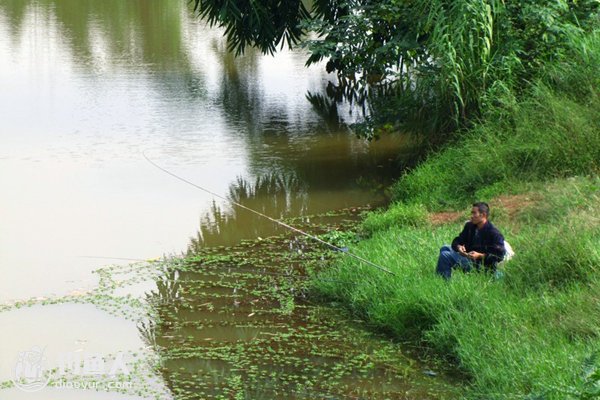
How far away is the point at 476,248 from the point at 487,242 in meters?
0.10

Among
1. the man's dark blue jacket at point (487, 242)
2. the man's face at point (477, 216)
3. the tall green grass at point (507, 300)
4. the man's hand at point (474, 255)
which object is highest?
the man's face at point (477, 216)

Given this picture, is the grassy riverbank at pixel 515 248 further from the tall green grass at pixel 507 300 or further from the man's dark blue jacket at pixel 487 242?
the man's dark blue jacket at pixel 487 242

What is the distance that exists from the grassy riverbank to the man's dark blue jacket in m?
0.14

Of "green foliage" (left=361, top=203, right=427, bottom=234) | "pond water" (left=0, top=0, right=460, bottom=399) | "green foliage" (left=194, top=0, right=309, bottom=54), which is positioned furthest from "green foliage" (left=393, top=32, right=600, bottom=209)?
"green foliage" (left=194, top=0, right=309, bottom=54)

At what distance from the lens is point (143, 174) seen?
12805mm

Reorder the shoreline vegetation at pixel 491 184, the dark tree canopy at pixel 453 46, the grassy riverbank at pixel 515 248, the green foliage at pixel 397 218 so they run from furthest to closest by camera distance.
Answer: the dark tree canopy at pixel 453 46 < the green foliage at pixel 397 218 < the shoreline vegetation at pixel 491 184 < the grassy riverbank at pixel 515 248

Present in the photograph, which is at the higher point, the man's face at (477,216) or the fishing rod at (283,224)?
the man's face at (477,216)

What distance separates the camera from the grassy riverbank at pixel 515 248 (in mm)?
6699

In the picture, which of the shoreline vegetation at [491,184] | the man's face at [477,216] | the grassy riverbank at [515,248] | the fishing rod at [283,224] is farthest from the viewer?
the fishing rod at [283,224]

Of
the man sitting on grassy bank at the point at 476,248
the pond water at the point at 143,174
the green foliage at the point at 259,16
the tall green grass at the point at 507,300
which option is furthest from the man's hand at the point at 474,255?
the green foliage at the point at 259,16

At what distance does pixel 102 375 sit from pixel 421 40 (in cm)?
691

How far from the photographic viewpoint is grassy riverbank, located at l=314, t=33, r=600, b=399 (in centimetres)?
670

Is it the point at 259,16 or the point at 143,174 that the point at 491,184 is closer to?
the point at 143,174

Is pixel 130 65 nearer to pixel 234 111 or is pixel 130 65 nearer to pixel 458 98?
pixel 234 111
